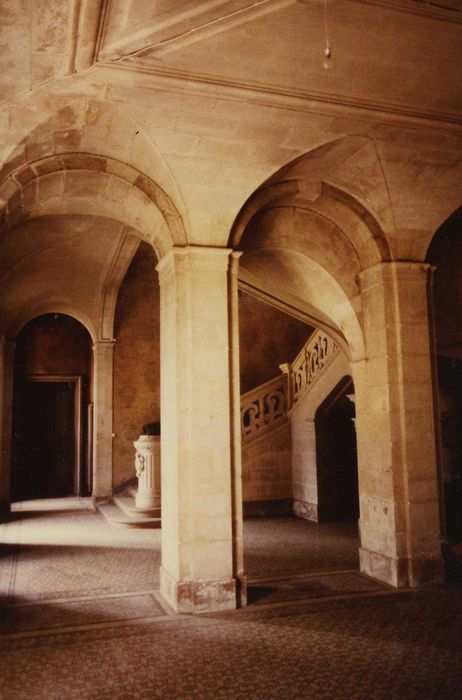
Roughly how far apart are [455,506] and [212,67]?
8.56 m

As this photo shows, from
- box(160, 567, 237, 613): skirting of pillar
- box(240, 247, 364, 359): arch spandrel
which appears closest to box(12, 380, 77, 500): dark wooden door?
box(240, 247, 364, 359): arch spandrel

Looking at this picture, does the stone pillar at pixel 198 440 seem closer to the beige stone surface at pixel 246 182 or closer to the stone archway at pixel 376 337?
the beige stone surface at pixel 246 182

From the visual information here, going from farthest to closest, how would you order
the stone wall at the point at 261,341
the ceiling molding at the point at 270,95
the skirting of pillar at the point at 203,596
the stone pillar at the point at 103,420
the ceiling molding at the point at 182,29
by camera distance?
the stone wall at the point at 261,341
the stone pillar at the point at 103,420
the skirting of pillar at the point at 203,596
the ceiling molding at the point at 270,95
the ceiling molding at the point at 182,29

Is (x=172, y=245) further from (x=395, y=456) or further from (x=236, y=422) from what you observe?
Answer: (x=395, y=456)

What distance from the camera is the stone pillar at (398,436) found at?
6.52 meters

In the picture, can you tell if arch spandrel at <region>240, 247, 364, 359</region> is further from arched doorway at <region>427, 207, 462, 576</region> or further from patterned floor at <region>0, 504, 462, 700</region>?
patterned floor at <region>0, 504, 462, 700</region>

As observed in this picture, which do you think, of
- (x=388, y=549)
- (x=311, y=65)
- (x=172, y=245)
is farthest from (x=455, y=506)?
(x=311, y=65)

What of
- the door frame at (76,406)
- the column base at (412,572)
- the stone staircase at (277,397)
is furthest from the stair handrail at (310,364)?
the door frame at (76,406)

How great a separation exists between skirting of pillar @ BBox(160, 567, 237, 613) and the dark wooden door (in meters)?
11.3

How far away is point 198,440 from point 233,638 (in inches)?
70.2

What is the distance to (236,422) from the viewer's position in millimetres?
6070

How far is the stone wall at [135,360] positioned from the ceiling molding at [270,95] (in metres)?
8.18

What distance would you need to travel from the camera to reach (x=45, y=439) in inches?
645

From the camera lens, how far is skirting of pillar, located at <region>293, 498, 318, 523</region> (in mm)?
11211
